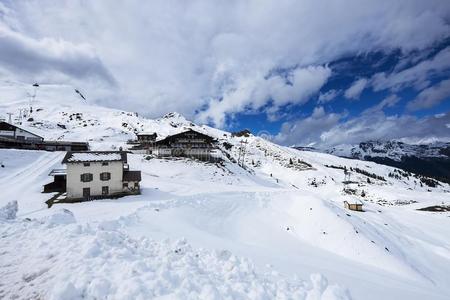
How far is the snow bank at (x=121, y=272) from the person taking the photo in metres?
7.18

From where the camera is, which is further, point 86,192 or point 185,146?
point 185,146

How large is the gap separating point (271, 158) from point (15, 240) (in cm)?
16946

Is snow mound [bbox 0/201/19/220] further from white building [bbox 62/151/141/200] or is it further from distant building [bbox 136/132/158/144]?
distant building [bbox 136/132/158/144]

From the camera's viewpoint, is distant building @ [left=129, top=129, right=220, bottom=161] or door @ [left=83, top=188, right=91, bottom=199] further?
distant building @ [left=129, top=129, right=220, bottom=161]

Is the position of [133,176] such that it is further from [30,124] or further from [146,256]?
[30,124]

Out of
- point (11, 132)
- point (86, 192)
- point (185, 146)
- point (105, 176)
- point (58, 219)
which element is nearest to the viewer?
point (58, 219)

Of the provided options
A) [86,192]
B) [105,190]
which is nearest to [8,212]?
[86,192]

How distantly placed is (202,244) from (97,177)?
3089cm

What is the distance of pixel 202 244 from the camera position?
16984mm

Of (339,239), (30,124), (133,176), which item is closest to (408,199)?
(339,239)

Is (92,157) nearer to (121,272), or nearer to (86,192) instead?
(86,192)

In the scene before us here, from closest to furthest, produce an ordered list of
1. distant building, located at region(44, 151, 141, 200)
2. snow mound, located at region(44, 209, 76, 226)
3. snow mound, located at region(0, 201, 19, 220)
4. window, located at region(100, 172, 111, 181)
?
snow mound, located at region(44, 209, 76, 226), snow mound, located at region(0, 201, 19, 220), distant building, located at region(44, 151, 141, 200), window, located at region(100, 172, 111, 181)

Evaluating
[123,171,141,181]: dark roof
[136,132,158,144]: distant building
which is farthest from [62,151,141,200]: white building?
[136,132,158,144]: distant building

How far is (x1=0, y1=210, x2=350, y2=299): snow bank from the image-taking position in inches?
283
